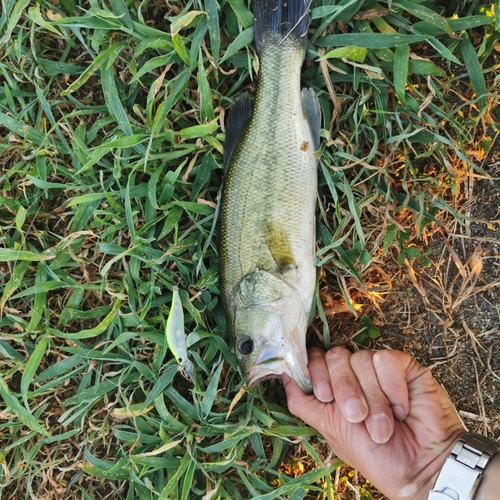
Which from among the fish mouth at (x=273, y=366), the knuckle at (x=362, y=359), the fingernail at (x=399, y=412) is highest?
the fish mouth at (x=273, y=366)

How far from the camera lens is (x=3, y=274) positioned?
3.27m

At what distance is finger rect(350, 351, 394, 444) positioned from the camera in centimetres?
266

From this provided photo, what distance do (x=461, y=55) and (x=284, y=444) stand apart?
2.59m

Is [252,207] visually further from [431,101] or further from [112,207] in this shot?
[431,101]

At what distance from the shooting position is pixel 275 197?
2.79m

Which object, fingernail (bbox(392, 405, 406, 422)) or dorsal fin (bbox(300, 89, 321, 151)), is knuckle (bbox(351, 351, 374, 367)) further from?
dorsal fin (bbox(300, 89, 321, 151))

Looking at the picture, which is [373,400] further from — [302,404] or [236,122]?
[236,122]

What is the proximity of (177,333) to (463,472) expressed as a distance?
66.2 inches

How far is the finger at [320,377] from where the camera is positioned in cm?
286

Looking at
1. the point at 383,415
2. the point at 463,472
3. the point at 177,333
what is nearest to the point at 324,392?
the point at 383,415

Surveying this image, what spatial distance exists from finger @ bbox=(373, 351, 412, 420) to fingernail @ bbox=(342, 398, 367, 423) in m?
0.22

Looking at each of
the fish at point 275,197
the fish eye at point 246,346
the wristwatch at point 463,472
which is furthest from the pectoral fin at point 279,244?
the wristwatch at point 463,472

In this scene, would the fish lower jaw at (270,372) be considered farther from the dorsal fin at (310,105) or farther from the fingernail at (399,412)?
the dorsal fin at (310,105)

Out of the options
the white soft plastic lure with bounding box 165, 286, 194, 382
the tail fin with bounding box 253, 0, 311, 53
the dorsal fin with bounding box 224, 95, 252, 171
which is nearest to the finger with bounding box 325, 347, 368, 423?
the white soft plastic lure with bounding box 165, 286, 194, 382
